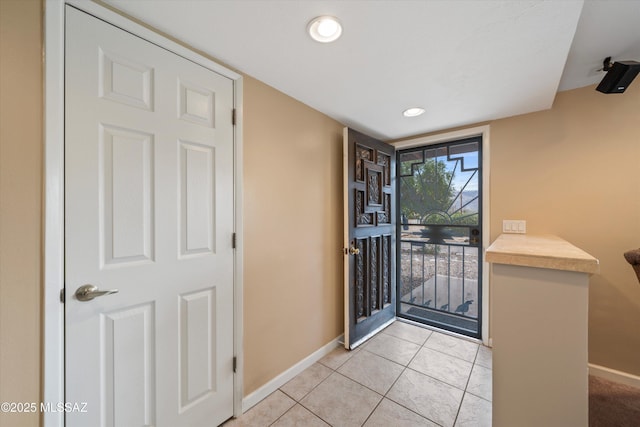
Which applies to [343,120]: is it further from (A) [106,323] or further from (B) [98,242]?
(A) [106,323]

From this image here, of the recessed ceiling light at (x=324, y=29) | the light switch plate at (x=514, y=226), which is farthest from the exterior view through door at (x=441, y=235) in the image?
the recessed ceiling light at (x=324, y=29)

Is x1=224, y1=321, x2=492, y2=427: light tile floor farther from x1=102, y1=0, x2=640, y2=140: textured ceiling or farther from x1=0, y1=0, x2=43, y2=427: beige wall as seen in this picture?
x1=102, y1=0, x2=640, y2=140: textured ceiling

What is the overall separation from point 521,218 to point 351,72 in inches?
80.2

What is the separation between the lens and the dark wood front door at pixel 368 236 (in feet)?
7.29

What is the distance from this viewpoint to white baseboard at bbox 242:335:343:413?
1567 mm

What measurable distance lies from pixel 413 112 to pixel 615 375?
2601mm

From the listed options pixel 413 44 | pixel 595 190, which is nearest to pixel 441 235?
pixel 595 190

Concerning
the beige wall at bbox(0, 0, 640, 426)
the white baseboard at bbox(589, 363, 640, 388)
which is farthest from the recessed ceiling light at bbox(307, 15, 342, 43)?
the white baseboard at bbox(589, 363, 640, 388)

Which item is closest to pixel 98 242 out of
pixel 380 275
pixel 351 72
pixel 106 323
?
pixel 106 323

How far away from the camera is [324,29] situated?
1.16 meters

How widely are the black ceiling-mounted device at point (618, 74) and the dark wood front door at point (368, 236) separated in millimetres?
1631

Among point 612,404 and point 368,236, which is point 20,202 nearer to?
point 368,236

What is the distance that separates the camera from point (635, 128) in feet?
5.63

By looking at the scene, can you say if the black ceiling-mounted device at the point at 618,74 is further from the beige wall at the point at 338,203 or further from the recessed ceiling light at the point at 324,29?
the recessed ceiling light at the point at 324,29
